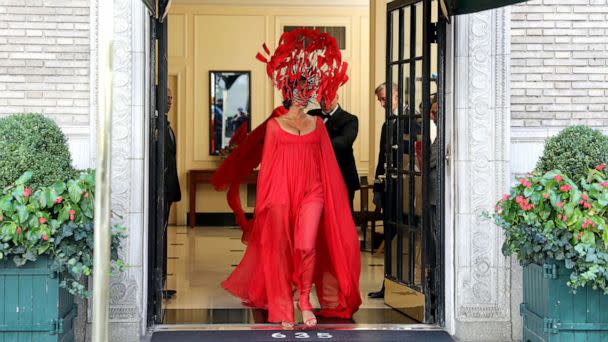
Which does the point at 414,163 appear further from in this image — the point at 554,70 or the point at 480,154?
the point at 554,70

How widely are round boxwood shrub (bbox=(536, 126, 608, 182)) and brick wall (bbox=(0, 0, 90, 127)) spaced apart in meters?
3.02

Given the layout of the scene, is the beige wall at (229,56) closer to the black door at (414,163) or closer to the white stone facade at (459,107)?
the black door at (414,163)

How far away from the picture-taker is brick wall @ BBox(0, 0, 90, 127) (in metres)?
6.85

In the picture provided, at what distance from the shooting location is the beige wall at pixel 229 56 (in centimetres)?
1575

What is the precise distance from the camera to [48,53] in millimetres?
6855

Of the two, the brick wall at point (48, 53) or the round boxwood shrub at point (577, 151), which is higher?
the brick wall at point (48, 53)

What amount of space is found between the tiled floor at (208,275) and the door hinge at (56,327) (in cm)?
162

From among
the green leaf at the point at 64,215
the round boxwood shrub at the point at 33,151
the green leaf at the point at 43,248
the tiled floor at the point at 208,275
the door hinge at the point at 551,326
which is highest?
the round boxwood shrub at the point at 33,151

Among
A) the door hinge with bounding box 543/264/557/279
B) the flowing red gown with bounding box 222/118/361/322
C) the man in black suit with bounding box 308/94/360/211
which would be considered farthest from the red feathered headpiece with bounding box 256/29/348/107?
the door hinge with bounding box 543/264/557/279

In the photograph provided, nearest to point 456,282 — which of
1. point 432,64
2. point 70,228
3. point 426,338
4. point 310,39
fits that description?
point 426,338

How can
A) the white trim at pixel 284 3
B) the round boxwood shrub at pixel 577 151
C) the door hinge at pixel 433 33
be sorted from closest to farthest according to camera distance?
the round boxwood shrub at pixel 577 151 → the door hinge at pixel 433 33 → the white trim at pixel 284 3

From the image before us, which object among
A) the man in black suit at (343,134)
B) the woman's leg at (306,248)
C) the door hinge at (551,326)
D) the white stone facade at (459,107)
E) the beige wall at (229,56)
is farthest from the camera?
the beige wall at (229,56)

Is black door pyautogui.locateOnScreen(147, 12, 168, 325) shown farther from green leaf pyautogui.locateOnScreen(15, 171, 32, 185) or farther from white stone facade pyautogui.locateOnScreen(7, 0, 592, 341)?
green leaf pyautogui.locateOnScreen(15, 171, 32, 185)

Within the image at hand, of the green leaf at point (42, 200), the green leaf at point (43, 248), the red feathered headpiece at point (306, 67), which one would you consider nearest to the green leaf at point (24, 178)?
the green leaf at point (42, 200)
